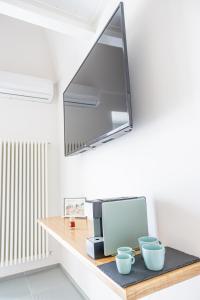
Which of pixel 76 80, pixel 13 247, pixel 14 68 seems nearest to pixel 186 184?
pixel 76 80

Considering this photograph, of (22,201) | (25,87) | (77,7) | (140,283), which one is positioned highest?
(77,7)

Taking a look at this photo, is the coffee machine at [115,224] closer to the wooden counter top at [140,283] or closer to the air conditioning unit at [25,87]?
the wooden counter top at [140,283]

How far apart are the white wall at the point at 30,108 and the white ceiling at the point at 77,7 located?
1149mm

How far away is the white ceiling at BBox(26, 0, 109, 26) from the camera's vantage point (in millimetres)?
1599

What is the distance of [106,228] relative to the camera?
2.76ft

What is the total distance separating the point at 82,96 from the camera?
162cm

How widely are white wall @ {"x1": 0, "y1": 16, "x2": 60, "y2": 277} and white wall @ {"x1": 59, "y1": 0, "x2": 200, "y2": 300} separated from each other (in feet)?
5.23

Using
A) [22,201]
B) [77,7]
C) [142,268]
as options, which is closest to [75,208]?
[22,201]

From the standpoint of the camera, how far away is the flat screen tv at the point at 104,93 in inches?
43.4

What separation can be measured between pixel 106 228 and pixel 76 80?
1284 millimetres

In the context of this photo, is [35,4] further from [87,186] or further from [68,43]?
[87,186]

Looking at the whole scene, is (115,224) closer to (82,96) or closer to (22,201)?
(82,96)

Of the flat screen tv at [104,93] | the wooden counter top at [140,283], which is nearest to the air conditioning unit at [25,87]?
the flat screen tv at [104,93]

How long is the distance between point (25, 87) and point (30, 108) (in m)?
0.29
